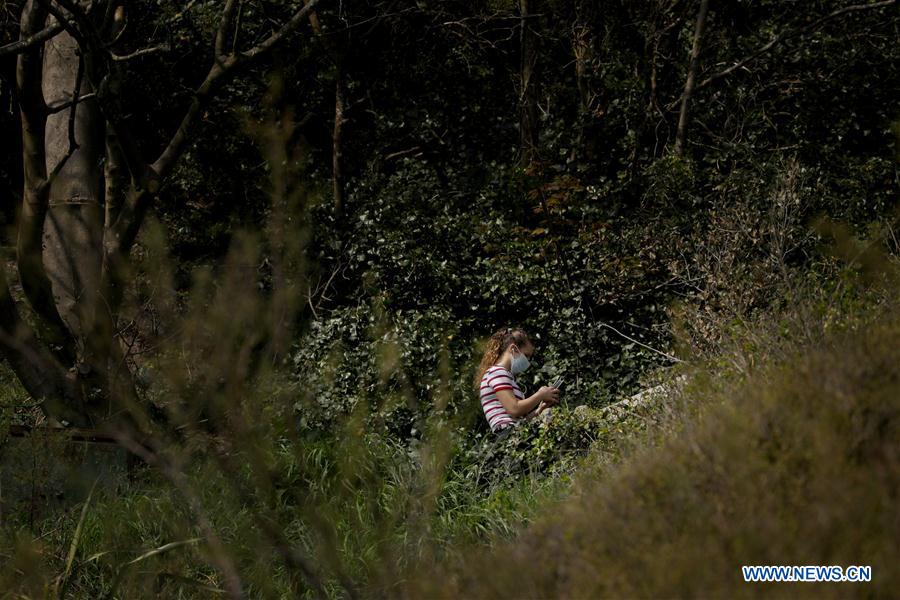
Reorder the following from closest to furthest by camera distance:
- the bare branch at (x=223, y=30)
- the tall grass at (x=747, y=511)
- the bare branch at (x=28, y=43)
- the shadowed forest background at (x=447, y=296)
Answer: the tall grass at (x=747, y=511) < the shadowed forest background at (x=447, y=296) < the bare branch at (x=28, y=43) < the bare branch at (x=223, y=30)

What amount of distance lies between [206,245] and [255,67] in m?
2.31

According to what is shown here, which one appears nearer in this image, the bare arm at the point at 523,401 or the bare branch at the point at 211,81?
the bare arm at the point at 523,401

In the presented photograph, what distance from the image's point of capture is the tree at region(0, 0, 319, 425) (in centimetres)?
711

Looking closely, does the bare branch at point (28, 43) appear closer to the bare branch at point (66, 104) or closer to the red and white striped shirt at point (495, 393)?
the bare branch at point (66, 104)

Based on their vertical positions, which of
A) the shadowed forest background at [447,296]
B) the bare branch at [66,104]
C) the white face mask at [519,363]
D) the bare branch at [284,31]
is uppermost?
the bare branch at [284,31]

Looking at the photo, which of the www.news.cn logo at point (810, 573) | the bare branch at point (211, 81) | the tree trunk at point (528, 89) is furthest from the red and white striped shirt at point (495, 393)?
the tree trunk at point (528, 89)

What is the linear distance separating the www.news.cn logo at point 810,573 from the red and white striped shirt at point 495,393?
4.60 metres

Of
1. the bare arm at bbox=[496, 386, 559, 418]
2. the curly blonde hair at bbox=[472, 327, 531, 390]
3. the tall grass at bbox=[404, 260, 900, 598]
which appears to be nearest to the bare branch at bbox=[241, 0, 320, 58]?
the curly blonde hair at bbox=[472, 327, 531, 390]

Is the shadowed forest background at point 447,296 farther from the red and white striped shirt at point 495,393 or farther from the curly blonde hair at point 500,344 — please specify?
the curly blonde hair at point 500,344

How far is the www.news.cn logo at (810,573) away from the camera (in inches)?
92.9

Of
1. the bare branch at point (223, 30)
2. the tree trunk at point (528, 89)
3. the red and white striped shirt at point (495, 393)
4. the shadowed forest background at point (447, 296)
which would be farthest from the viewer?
the tree trunk at point (528, 89)

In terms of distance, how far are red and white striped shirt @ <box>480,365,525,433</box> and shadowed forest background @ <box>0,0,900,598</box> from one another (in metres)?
0.22

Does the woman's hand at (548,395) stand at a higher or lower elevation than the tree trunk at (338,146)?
lower

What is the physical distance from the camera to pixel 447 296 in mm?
9594
